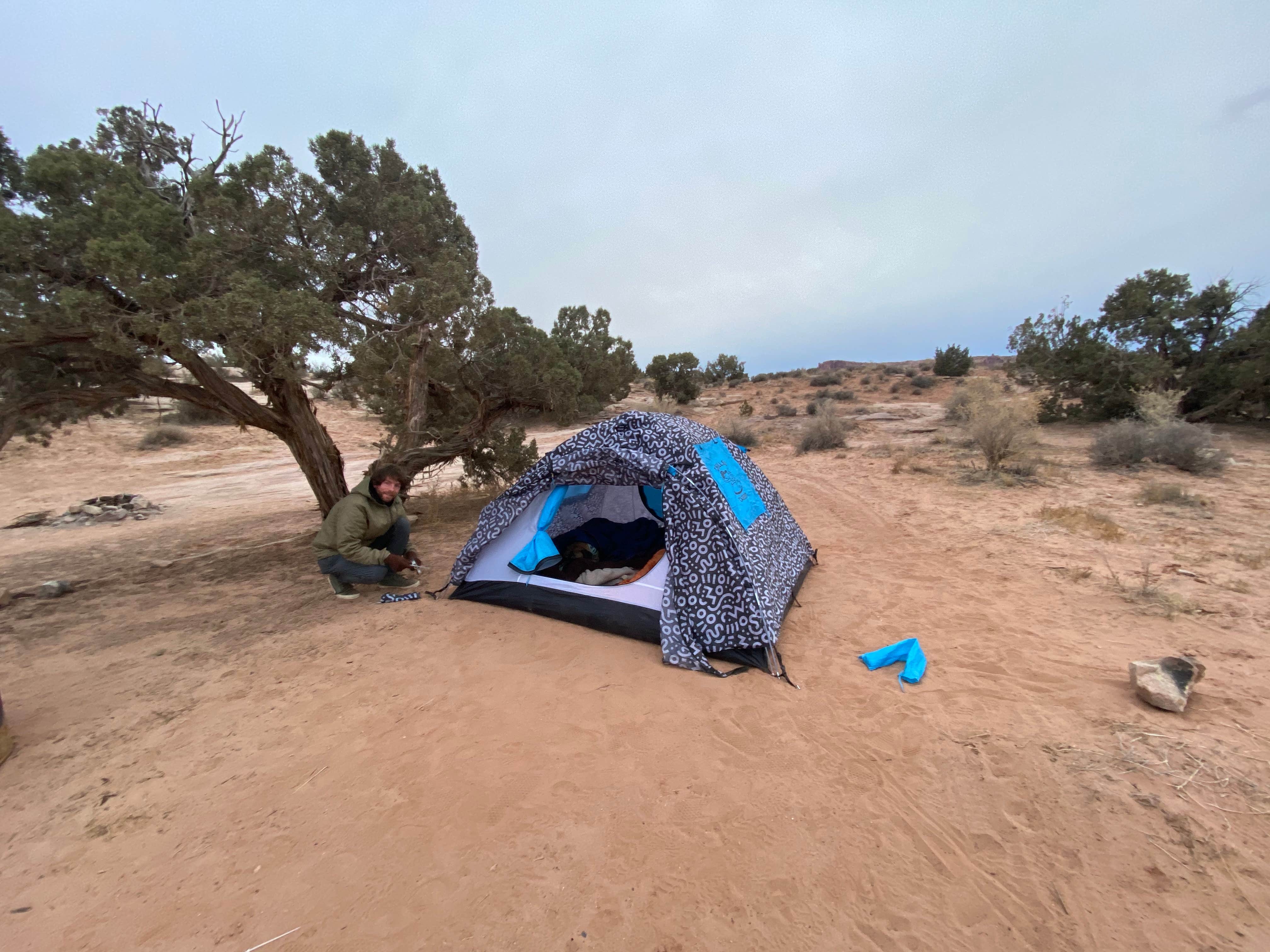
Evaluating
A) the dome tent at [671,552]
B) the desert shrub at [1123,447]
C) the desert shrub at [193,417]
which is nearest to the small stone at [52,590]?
the dome tent at [671,552]

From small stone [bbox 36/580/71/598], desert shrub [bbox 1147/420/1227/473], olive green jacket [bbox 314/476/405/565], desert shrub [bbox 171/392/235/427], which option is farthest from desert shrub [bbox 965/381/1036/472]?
desert shrub [bbox 171/392/235/427]

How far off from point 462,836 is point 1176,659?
14.0 ft

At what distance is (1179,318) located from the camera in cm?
1238

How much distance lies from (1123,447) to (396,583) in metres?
11.6

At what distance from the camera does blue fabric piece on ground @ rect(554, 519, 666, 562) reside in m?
5.80

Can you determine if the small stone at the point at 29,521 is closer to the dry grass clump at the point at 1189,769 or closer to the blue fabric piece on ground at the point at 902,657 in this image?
the blue fabric piece on ground at the point at 902,657

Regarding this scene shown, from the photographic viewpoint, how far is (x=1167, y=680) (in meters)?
3.06

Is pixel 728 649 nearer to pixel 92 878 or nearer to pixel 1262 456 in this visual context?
pixel 92 878

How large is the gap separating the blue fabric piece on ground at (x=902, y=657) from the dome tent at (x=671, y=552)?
0.68 meters

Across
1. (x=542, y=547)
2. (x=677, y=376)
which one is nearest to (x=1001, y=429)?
(x=542, y=547)

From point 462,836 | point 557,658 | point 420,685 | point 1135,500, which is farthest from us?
point 1135,500

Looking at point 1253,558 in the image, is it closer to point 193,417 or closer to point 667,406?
point 667,406

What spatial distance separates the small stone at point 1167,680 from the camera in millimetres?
2988

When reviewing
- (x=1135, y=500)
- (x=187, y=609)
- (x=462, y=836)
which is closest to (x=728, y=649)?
(x=462, y=836)
